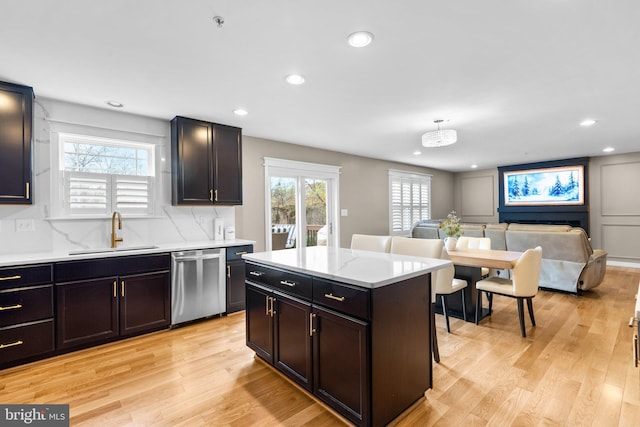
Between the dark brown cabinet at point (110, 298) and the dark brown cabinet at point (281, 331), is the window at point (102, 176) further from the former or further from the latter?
the dark brown cabinet at point (281, 331)

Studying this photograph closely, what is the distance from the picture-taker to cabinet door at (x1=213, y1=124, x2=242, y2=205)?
397 centimetres

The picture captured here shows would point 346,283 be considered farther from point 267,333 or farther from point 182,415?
point 182,415

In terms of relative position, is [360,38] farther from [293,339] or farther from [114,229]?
[114,229]

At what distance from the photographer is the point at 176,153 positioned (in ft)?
12.1

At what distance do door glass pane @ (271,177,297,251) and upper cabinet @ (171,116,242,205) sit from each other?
91 centimetres

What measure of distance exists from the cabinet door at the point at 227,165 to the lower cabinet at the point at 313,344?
1775 mm

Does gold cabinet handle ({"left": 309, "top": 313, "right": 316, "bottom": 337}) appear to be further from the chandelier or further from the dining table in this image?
the chandelier

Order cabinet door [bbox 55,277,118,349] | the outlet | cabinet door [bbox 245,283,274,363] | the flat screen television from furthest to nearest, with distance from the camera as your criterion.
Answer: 1. the flat screen television
2. the outlet
3. cabinet door [bbox 55,277,118,349]
4. cabinet door [bbox 245,283,274,363]

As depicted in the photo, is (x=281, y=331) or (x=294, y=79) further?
(x=294, y=79)

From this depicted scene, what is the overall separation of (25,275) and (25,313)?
1.06 ft

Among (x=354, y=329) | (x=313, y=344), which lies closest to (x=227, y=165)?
(x=313, y=344)

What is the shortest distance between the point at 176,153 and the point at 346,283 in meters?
2.91

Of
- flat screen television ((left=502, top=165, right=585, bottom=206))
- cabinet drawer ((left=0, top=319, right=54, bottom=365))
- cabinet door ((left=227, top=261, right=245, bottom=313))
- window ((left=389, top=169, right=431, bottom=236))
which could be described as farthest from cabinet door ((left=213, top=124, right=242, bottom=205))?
flat screen television ((left=502, top=165, right=585, bottom=206))

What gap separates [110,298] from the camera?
9.87 ft
